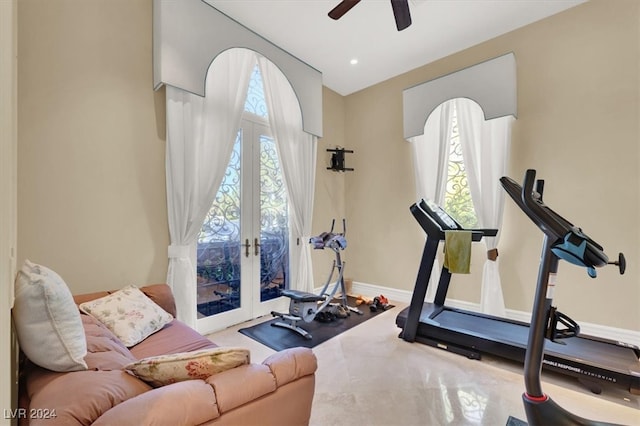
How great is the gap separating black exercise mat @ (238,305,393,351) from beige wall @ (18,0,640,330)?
123 cm

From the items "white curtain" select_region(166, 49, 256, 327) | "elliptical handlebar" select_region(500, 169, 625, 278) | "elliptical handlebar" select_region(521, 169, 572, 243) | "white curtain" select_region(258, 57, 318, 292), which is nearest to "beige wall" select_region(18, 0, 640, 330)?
"white curtain" select_region(166, 49, 256, 327)

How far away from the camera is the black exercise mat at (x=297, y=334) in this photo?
3.07m

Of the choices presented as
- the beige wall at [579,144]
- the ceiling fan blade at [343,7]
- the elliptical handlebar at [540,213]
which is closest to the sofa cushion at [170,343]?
the elliptical handlebar at [540,213]

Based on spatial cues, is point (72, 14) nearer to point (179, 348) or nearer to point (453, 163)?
point (179, 348)

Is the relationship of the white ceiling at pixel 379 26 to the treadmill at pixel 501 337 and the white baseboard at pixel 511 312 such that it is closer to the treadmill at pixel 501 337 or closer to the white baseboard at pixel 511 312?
the treadmill at pixel 501 337

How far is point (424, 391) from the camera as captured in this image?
227 cm

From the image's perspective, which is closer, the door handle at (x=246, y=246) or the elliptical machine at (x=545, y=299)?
the elliptical machine at (x=545, y=299)

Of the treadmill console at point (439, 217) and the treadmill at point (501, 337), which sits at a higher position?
the treadmill console at point (439, 217)

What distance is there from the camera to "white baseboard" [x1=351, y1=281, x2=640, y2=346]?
9.59 ft

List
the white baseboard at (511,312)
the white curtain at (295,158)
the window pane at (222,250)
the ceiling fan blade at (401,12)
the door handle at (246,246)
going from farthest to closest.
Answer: the white curtain at (295,158) → the door handle at (246,246) → the window pane at (222,250) → the white baseboard at (511,312) → the ceiling fan blade at (401,12)

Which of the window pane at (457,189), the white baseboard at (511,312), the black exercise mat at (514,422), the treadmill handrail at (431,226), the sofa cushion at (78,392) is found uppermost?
the window pane at (457,189)

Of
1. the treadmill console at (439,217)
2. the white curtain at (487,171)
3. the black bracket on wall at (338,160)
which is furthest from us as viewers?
the black bracket on wall at (338,160)

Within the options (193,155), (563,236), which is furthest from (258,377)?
(193,155)

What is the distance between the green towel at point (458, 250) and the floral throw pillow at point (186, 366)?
2.33m
